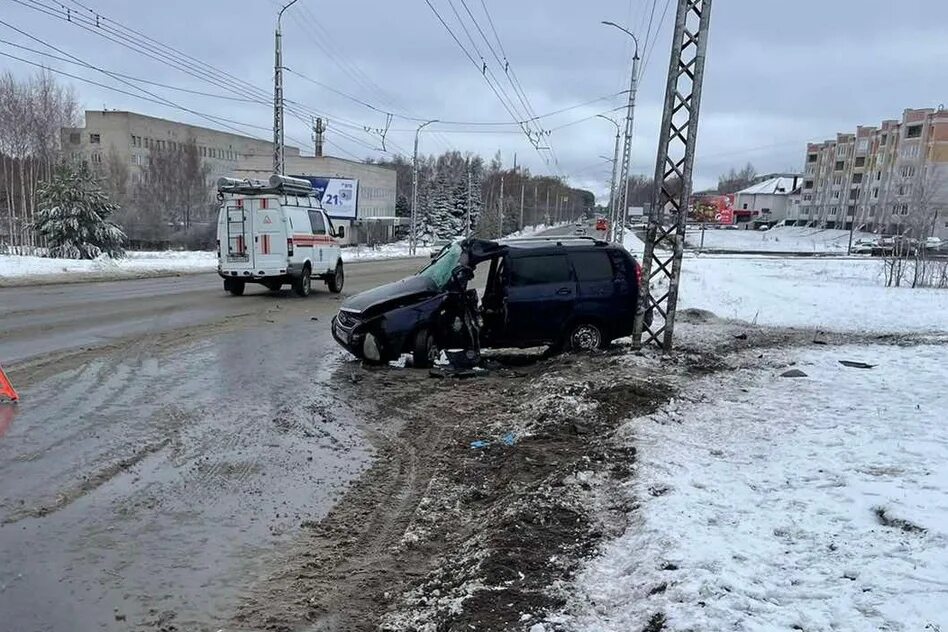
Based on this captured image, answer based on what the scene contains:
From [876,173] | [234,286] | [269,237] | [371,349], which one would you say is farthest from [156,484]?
[876,173]

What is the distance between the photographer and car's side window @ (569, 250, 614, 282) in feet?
32.7

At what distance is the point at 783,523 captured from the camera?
4.18 meters

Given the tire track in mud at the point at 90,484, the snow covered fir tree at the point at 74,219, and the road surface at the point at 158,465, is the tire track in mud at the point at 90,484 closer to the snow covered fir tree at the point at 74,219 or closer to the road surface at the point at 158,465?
the road surface at the point at 158,465

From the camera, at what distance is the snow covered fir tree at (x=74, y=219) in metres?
29.6

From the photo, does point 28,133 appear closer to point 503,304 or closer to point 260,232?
point 260,232

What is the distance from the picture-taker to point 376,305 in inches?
367

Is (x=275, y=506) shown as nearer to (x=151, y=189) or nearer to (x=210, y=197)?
(x=151, y=189)

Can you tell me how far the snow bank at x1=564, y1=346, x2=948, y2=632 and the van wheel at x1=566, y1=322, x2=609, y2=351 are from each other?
3072mm

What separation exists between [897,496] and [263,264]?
1546 centimetres

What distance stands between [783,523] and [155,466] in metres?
4.87

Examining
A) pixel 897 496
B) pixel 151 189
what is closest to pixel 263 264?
pixel 897 496

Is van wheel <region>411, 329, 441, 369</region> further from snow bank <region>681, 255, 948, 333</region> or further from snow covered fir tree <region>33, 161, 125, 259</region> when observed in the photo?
snow covered fir tree <region>33, 161, 125, 259</region>

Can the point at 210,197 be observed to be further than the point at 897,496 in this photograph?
Yes

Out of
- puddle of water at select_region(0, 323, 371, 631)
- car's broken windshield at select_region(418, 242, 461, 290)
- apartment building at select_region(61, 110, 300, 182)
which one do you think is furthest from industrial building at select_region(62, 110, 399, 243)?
puddle of water at select_region(0, 323, 371, 631)
